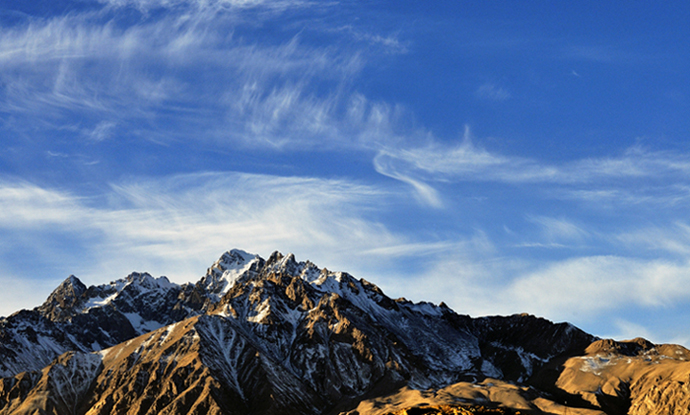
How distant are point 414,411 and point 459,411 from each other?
15130 mm

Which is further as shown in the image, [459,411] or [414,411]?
[414,411]

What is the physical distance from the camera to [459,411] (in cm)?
17112

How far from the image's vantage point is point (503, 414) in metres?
182

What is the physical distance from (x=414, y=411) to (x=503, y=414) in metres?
22.7

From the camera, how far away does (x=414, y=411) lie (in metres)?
182

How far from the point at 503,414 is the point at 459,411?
17.0 metres
